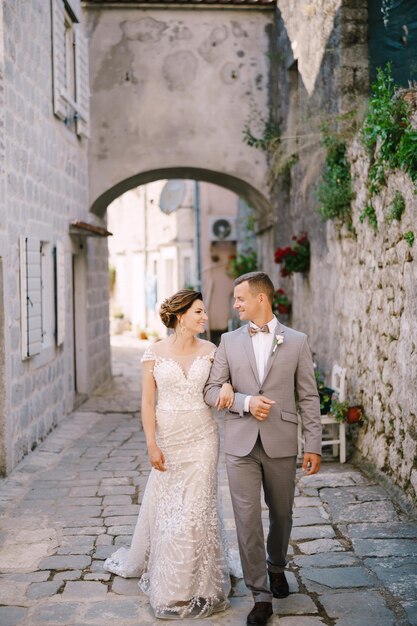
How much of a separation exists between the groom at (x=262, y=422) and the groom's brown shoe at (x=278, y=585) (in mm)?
130

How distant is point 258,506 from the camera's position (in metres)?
4.00

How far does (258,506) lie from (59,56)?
7.23 metres

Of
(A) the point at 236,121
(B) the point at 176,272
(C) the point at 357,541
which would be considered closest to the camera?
(C) the point at 357,541

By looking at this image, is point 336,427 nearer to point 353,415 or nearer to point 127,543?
point 353,415

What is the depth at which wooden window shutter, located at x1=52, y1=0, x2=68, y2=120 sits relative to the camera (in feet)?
30.6

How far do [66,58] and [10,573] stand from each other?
297 inches

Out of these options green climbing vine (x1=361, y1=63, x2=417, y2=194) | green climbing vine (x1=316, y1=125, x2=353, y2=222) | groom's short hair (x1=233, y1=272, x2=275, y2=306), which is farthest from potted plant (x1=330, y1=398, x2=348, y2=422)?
groom's short hair (x1=233, y1=272, x2=275, y2=306)

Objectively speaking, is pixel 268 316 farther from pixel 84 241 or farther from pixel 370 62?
pixel 84 241

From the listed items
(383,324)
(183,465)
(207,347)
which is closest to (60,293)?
(383,324)

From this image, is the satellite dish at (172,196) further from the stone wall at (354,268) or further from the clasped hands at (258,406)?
the clasped hands at (258,406)

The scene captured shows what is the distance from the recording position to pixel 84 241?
11875 millimetres

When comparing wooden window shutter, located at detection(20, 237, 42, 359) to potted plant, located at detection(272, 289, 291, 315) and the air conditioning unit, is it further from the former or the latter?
the air conditioning unit

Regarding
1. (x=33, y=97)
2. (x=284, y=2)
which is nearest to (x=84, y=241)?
(x=33, y=97)

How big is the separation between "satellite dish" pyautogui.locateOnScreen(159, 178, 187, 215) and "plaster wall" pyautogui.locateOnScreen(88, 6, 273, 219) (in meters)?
8.04
